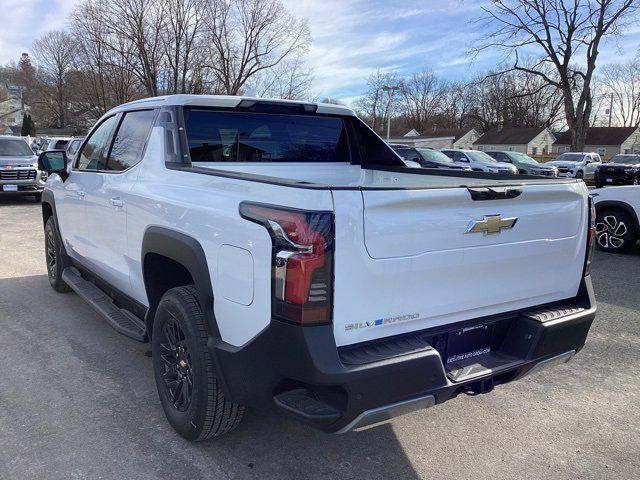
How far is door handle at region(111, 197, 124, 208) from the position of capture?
3.59m

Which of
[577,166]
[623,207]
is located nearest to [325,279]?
[623,207]

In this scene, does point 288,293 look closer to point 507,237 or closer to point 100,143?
point 507,237

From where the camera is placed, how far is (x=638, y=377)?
3996 mm

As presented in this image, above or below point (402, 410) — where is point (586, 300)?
above

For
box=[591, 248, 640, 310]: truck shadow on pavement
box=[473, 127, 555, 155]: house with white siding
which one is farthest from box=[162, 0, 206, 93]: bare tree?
box=[473, 127, 555, 155]: house with white siding

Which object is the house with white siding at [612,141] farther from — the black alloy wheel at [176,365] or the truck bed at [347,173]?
the black alloy wheel at [176,365]

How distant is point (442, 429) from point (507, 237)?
4.34ft

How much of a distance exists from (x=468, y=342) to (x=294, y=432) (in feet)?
3.95

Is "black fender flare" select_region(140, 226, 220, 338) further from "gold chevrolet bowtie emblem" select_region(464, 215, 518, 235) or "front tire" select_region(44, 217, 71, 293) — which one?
"front tire" select_region(44, 217, 71, 293)

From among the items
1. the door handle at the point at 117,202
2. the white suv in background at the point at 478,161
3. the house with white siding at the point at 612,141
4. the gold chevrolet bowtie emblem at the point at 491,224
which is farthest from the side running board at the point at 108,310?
the house with white siding at the point at 612,141

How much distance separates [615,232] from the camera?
28.0 ft

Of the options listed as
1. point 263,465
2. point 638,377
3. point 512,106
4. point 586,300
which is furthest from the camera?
point 512,106

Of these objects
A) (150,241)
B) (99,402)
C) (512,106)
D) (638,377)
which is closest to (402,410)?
(150,241)

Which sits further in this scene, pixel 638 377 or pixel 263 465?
pixel 638 377
